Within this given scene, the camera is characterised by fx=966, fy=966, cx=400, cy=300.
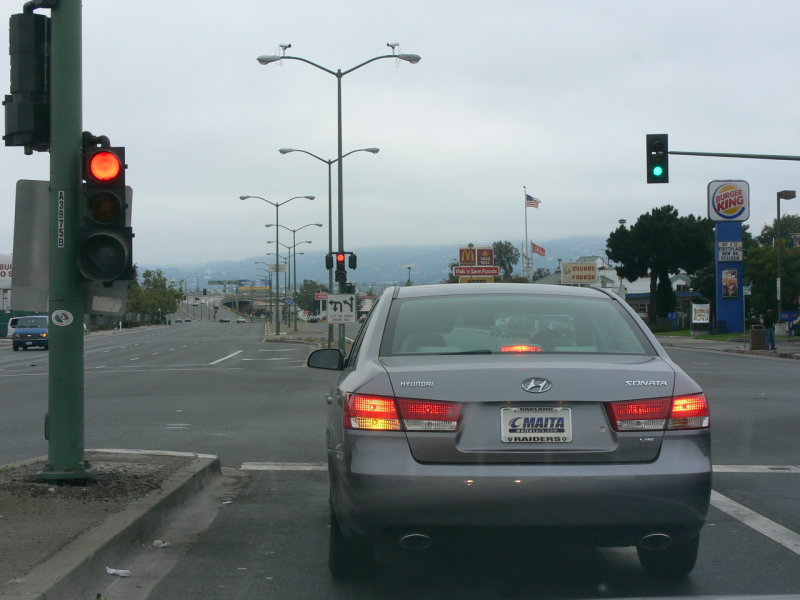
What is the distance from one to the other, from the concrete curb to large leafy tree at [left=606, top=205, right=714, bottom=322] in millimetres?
72929

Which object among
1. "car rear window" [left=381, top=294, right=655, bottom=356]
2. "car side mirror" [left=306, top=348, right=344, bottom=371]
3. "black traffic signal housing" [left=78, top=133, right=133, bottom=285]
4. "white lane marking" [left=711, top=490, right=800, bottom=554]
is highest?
"black traffic signal housing" [left=78, top=133, right=133, bottom=285]

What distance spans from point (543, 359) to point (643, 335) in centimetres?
83

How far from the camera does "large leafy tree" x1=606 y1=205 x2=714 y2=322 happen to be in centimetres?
7769

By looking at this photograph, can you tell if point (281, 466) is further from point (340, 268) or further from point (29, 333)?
point (29, 333)

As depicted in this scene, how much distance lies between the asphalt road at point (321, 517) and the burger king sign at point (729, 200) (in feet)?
121

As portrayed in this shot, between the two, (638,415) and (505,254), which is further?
(505,254)

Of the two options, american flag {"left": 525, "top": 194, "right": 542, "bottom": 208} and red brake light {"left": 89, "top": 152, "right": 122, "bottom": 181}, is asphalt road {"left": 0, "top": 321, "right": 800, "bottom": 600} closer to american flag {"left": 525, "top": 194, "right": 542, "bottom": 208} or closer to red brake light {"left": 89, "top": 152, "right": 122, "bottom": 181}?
red brake light {"left": 89, "top": 152, "right": 122, "bottom": 181}

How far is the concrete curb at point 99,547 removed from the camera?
15.6 feet

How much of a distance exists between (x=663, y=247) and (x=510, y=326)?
75.4m

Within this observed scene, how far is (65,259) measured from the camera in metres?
7.46

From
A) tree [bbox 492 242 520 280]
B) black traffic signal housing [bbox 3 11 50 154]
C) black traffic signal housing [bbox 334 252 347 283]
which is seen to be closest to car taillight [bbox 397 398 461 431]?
black traffic signal housing [bbox 3 11 50 154]

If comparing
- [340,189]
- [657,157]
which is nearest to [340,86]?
[340,189]

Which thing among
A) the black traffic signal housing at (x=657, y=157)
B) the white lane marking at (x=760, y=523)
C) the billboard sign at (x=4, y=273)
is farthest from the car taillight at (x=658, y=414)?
the billboard sign at (x=4, y=273)

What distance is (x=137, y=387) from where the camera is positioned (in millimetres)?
20516
